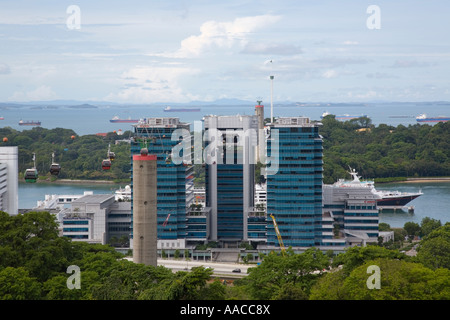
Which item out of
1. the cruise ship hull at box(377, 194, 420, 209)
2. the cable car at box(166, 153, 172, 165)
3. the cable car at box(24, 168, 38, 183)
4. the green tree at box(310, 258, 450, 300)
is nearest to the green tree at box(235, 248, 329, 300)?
the green tree at box(310, 258, 450, 300)

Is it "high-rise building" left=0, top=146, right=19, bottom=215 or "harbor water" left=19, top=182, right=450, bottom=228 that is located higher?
"high-rise building" left=0, top=146, right=19, bottom=215

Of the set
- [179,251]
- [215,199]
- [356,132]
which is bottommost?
[179,251]

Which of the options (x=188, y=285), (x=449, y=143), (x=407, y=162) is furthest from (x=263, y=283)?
(x=449, y=143)

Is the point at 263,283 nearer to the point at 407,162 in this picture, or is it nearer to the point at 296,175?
the point at 296,175

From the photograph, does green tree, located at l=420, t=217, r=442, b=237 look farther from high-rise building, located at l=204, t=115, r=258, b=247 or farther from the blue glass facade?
the blue glass facade

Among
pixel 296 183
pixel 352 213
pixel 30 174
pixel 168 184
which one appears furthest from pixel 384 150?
pixel 30 174

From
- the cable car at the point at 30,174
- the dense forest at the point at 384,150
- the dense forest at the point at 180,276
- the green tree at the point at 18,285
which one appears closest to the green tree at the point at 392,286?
the dense forest at the point at 180,276

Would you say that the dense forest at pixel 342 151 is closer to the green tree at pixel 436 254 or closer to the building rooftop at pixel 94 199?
the building rooftop at pixel 94 199

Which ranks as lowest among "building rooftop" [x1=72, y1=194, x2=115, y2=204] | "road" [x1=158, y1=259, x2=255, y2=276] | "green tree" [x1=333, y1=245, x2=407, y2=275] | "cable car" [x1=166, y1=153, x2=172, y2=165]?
"road" [x1=158, y1=259, x2=255, y2=276]
